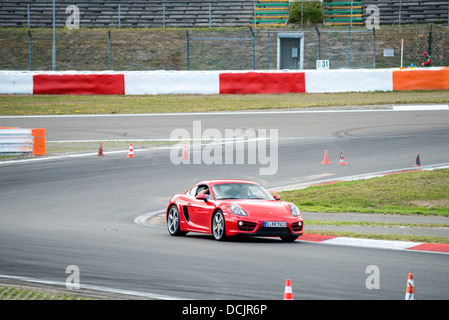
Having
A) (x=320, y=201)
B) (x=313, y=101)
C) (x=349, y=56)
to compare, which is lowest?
(x=320, y=201)

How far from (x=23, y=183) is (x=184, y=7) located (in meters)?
32.2

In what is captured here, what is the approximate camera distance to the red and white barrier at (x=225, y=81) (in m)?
35.1

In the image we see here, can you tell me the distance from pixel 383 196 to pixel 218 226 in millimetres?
6517

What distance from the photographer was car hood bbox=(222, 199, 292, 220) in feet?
38.9

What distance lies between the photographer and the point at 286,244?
1174 centimetres

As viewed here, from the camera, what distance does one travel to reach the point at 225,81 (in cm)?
3569

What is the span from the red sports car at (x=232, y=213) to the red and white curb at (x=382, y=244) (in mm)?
560

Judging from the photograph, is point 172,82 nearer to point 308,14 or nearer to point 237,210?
point 308,14

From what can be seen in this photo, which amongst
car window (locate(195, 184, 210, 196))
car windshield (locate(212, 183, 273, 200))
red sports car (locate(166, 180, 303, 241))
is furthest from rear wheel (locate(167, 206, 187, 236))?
car windshield (locate(212, 183, 273, 200))

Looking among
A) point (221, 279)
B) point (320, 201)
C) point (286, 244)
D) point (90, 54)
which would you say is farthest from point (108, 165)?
point (90, 54)

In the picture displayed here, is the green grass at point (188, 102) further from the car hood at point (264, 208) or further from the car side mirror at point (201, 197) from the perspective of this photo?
the car hood at point (264, 208)

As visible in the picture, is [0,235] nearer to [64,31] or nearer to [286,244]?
[286,244]

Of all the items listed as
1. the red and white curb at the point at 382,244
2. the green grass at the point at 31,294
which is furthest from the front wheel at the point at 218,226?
the green grass at the point at 31,294
